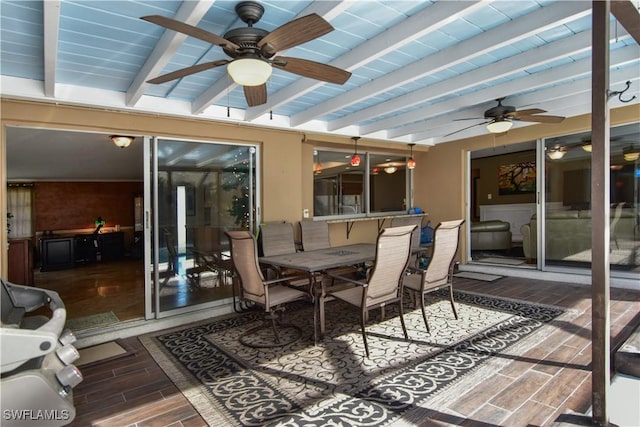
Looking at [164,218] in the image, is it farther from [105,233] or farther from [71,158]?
[105,233]

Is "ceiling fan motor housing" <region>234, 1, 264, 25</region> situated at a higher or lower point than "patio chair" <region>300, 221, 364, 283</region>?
higher

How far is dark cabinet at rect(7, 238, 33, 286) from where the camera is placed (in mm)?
4465

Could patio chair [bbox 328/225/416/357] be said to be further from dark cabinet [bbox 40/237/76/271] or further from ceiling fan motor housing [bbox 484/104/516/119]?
dark cabinet [bbox 40/237/76/271]

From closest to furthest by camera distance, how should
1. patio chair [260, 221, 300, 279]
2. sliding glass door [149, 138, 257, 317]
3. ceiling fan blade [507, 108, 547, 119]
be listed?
1. ceiling fan blade [507, 108, 547, 119]
2. sliding glass door [149, 138, 257, 317]
3. patio chair [260, 221, 300, 279]

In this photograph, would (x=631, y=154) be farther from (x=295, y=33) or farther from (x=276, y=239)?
(x=295, y=33)

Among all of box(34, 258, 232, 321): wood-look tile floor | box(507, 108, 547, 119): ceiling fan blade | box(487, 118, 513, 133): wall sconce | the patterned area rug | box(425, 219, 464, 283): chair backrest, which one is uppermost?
box(507, 108, 547, 119): ceiling fan blade

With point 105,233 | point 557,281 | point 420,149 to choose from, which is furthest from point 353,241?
point 105,233

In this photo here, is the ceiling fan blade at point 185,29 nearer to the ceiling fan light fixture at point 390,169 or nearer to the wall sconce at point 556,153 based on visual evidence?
the ceiling fan light fixture at point 390,169

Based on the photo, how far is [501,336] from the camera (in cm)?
322

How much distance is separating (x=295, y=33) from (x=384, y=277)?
2057 millimetres

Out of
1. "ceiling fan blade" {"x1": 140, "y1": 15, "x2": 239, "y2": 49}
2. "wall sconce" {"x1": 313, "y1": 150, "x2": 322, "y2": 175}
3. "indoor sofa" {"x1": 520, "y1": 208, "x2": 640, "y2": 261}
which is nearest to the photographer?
"ceiling fan blade" {"x1": 140, "y1": 15, "x2": 239, "y2": 49}

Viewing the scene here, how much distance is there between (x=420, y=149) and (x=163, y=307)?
5352mm

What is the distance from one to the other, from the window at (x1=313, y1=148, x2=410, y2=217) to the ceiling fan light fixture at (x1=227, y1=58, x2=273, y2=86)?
11.4ft

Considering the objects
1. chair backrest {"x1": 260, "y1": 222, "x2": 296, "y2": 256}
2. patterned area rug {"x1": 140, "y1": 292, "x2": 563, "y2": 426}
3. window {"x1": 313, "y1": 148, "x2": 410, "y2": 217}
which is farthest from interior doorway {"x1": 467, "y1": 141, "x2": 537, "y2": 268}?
chair backrest {"x1": 260, "y1": 222, "x2": 296, "y2": 256}
